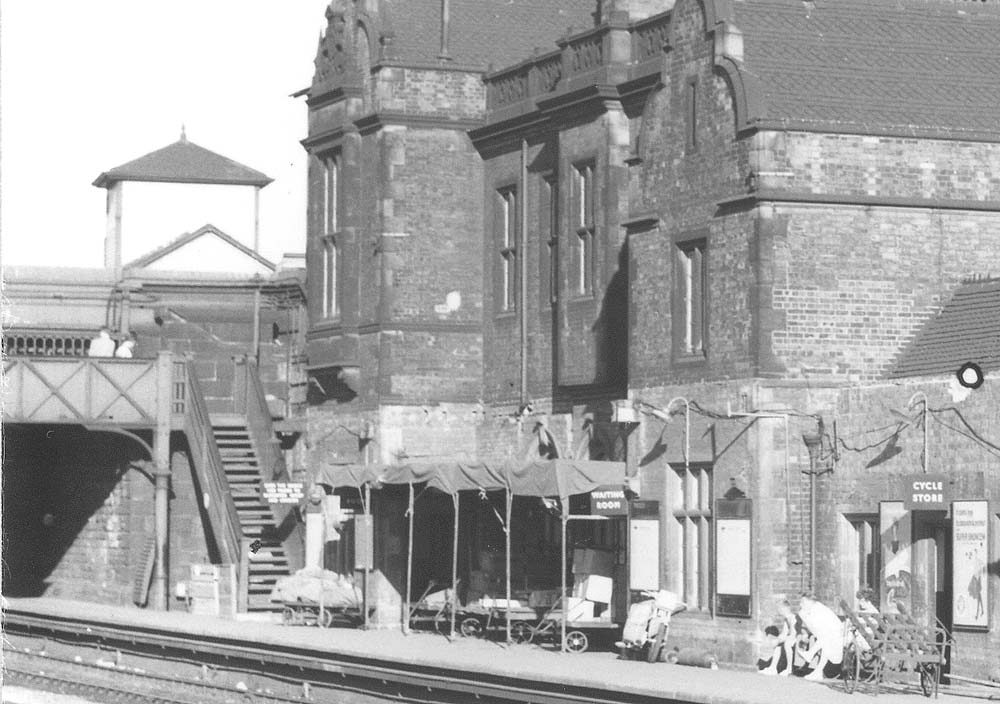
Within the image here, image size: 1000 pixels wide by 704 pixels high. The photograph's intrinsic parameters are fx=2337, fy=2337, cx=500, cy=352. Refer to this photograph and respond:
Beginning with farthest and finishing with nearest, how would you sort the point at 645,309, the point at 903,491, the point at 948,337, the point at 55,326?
the point at 55,326, the point at 645,309, the point at 948,337, the point at 903,491

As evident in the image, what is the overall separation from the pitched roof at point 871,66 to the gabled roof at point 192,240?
3346cm

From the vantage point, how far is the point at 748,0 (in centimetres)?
2997

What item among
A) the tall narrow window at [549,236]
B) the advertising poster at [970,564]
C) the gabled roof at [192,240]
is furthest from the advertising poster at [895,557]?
the gabled roof at [192,240]

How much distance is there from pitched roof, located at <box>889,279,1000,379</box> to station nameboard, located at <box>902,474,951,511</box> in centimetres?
155

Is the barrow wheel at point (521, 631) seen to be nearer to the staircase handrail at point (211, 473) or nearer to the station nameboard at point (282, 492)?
the station nameboard at point (282, 492)

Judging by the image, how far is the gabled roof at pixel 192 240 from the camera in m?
62.7

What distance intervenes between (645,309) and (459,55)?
30.7 ft

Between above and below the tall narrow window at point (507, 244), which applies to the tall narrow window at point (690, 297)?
below

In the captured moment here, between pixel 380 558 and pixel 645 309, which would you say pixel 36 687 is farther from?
pixel 645 309

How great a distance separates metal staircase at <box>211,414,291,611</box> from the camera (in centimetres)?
3909

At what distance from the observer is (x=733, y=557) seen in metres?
Answer: 27.5

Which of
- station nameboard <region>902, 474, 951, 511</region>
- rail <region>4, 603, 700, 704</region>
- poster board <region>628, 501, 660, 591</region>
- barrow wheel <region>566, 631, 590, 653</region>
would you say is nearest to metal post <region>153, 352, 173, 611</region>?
rail <region>4, 603, 700, 704</region>

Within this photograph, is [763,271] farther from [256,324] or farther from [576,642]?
[256,324]

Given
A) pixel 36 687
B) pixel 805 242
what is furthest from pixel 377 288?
pixel 805 242
